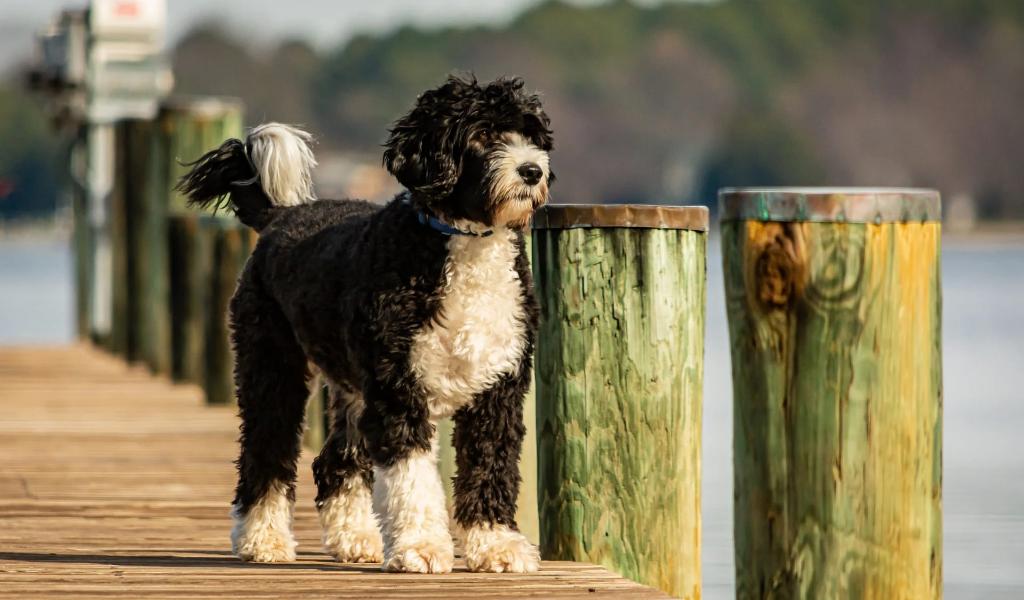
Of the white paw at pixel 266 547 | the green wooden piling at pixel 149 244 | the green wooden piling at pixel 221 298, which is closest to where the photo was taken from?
the white paw at pixel 266 547

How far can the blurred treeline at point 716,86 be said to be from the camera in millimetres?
110562

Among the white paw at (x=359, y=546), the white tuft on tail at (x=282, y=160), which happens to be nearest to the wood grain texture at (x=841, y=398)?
the white paw at (x=359, y=546)

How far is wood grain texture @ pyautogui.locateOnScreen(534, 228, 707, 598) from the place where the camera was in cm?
559

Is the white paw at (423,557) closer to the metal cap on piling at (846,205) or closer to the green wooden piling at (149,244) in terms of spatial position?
the metal cap on piling at (846,205)

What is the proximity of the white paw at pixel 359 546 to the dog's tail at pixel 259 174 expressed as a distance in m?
1.25

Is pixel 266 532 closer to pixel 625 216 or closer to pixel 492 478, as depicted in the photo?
pixel 492 478

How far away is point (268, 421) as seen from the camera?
20.0 feet

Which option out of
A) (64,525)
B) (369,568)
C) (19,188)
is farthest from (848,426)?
(19,188)

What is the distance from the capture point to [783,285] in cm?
495

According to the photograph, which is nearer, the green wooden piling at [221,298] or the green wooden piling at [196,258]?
the green wooden piling at [221,298]

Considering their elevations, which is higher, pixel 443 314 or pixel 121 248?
pixel 443 314

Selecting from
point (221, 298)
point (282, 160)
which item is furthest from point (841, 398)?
point (221, 298)

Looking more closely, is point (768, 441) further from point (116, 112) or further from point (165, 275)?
point (116, 112)

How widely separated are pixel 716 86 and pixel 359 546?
120 meters
